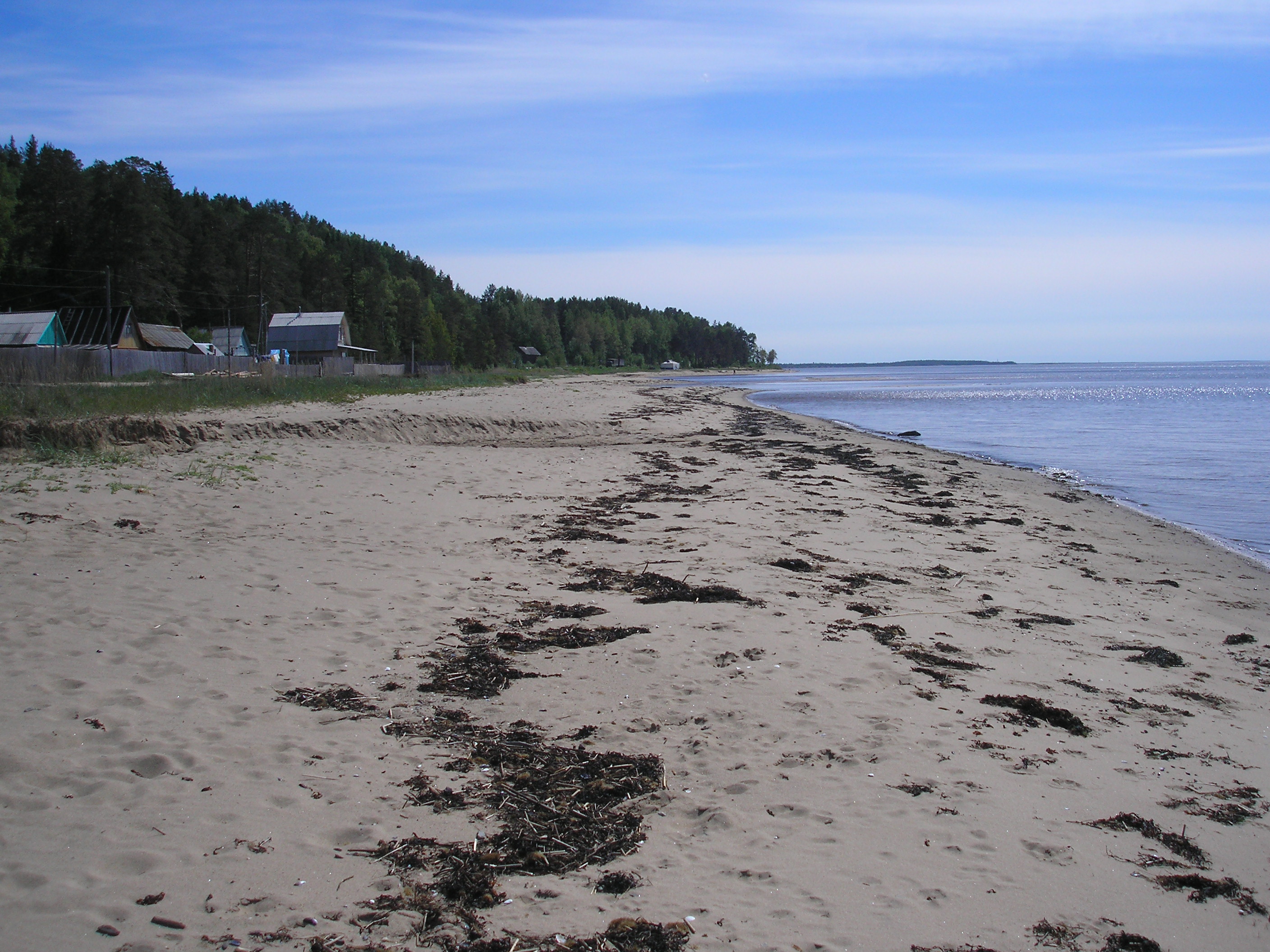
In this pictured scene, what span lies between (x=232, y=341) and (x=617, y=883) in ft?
212

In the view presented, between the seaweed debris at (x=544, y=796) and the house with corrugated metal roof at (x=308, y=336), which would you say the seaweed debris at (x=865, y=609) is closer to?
the seaweed debris at (x=544, y=796)

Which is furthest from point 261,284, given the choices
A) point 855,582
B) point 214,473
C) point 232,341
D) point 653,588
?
point 855,582

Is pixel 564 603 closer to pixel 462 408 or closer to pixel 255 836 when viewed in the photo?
pixel 255 836

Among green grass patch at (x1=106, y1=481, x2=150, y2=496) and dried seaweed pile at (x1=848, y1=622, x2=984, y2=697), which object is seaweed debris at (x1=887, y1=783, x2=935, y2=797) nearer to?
dried seaweed pile at (x1=848, y1=622, x2=984, y2=697)

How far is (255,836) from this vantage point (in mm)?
3004

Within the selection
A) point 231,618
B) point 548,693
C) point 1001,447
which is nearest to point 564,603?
point 548,693

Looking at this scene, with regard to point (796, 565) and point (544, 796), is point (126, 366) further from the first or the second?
point (544, 796)

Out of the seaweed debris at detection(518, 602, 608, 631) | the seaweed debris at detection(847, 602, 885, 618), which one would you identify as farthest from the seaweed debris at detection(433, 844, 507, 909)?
the seaweed debris at detection(847, 602, 885, 618)

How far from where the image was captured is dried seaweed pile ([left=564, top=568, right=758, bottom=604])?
6.46 metres

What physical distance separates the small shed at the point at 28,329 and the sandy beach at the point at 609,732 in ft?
136

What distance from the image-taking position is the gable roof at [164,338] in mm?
49406

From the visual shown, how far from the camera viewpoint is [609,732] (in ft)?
13.4

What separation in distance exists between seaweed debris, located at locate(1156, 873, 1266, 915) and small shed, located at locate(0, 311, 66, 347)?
50573 millimetres

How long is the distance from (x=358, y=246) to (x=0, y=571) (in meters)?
96.3
